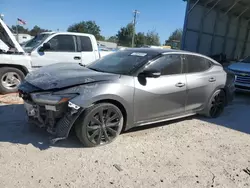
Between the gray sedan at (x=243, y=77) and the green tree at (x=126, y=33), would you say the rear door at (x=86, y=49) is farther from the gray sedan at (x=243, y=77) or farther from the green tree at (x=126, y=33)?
the green tree at (x=126, y=33)

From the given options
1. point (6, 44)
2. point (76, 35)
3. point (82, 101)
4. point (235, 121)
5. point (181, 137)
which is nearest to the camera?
point (82, 101)

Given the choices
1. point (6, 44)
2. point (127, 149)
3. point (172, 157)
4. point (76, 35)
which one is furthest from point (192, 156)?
point (6, 44)

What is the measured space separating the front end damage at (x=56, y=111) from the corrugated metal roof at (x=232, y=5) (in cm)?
1556

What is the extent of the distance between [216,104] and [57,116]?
3.81 m

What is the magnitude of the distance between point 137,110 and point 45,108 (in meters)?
1.47

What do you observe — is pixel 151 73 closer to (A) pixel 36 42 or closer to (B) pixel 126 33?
(A) pixel 36 42

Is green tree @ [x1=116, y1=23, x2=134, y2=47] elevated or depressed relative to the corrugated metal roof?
depressed

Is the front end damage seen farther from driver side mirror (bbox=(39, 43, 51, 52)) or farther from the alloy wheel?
driver side mirror (bbox=(39, 43, 51, 52))

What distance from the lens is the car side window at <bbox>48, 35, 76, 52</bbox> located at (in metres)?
7.33

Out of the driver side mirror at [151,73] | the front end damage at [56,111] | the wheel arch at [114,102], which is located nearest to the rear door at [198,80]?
the driver side mirror at [151,73]

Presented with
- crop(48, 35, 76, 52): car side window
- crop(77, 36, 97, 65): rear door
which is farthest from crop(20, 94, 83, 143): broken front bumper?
crop(77, 36, 97, 65): rear door

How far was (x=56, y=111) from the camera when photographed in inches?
136

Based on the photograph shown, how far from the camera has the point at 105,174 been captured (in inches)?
122

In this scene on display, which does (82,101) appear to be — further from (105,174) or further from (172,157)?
(172,157)
